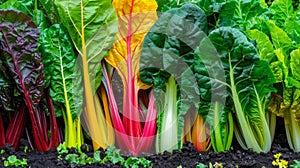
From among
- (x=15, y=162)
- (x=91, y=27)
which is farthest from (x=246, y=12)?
(x=15, y=162)

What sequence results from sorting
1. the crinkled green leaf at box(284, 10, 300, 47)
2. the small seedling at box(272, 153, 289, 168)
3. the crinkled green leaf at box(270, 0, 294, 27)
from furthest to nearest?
1. the crinkled green leaf at box(270, 0, 294, 27)
2. the crinkled green leaf at box(284, 10, 300, 47)
3. the small seedling at box(272, 153, 289, 168)

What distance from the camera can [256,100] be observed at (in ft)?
8.05

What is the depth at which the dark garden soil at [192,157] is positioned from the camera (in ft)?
7.54

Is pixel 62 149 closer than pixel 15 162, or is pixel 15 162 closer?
pixel 15 162

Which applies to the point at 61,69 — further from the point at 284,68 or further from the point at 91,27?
the point at 284,68

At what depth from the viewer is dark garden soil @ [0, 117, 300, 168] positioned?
230 cm

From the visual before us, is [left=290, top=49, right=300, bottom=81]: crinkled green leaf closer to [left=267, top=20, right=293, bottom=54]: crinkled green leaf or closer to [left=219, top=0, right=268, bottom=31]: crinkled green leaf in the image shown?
[left=267, top=20, right=293, bottom=54]: crinkled green leaf

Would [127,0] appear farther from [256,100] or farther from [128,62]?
[256,100]

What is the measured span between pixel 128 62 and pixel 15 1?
736mm

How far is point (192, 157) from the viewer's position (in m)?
2.40

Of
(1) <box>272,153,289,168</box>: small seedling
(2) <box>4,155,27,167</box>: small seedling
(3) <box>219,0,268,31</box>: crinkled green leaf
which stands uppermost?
(3) <box>219,0,268,31</box>: crinkled green leaf

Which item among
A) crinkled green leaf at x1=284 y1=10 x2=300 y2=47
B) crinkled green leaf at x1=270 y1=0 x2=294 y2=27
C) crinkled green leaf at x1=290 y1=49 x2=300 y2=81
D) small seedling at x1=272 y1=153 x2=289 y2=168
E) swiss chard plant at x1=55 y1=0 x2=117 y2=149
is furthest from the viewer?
crinkled green leaf at x1=270 y1=0 x2=294 y2=27

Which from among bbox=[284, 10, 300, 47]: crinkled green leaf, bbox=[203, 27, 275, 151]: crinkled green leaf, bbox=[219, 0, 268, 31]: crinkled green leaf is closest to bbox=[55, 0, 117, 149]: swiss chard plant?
bbox=[203, 27, 275, 151]: crinkled green leaf

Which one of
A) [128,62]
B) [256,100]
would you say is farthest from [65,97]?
[256,100]
